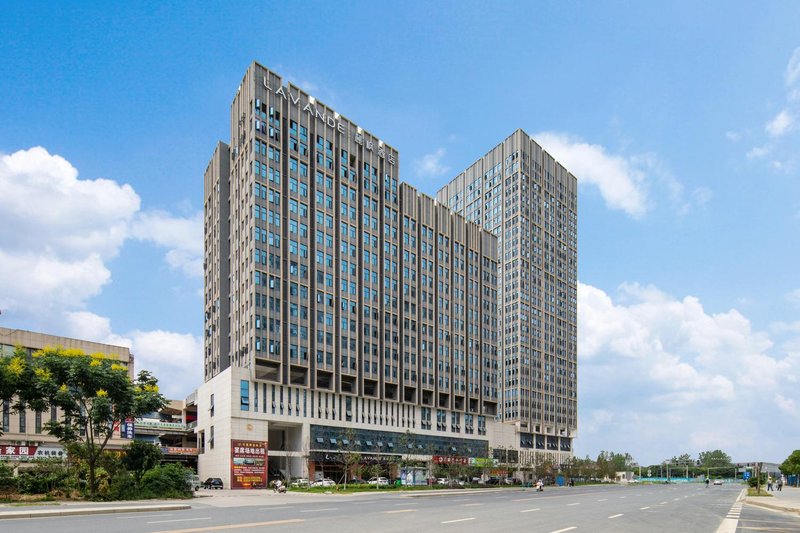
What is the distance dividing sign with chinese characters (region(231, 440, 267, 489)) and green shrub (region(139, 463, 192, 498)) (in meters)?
34.4

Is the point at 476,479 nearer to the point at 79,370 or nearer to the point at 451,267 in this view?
the point at 451,267

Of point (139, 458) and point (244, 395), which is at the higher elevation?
point (139, 458)

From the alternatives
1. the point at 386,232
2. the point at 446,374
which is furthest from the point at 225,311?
the point at 446,374

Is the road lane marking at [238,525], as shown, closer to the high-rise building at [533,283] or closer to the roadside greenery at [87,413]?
the roadside greenery at [87,413]

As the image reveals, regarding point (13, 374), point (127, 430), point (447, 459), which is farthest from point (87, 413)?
point (447, 459)

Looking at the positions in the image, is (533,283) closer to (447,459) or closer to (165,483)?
(447,459)

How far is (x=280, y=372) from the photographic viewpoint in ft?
273

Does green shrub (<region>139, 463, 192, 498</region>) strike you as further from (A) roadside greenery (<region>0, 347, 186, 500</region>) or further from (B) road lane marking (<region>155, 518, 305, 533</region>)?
(B) road lane marking (<region>155, 518, 305, 533</region>)

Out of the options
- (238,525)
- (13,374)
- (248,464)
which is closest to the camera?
(238,525)

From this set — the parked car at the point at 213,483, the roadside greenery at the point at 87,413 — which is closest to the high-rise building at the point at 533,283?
the parked car at the point at 213,483

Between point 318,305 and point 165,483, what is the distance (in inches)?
1916

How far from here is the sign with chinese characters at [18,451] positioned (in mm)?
76944

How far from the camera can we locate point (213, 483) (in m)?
75.9

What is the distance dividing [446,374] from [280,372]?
3618cm
